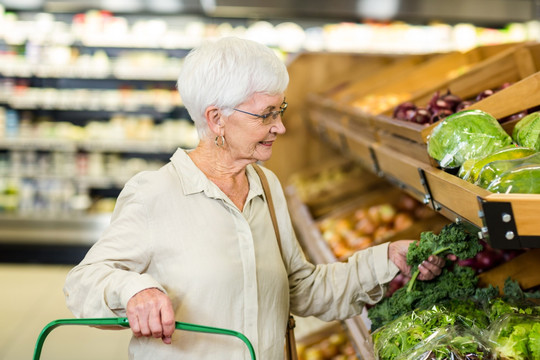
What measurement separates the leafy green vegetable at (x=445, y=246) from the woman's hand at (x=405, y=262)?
0.02 m

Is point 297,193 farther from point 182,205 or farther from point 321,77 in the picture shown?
point 182,205

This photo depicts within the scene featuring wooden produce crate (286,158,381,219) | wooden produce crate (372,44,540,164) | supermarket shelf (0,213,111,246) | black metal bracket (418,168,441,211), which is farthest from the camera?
supermarket shelf (0,213,111,246)

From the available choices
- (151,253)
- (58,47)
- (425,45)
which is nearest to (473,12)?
(425,45)

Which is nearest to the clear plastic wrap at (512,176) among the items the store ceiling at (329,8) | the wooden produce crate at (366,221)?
the wooden produce crate at (366,221)

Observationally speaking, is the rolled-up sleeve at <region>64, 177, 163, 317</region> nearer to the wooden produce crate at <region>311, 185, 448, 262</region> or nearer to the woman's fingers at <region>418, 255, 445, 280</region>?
the woman's fingers at <region>418, 255, 445, 280</region>

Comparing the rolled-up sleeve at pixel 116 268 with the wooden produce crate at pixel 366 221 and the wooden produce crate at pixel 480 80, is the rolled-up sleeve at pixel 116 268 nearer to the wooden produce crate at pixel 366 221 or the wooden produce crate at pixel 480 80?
the wooden produce crate at pixel 480 80

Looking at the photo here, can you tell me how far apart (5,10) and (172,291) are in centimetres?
586

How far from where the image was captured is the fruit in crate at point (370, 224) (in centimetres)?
359

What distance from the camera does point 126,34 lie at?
6.63m

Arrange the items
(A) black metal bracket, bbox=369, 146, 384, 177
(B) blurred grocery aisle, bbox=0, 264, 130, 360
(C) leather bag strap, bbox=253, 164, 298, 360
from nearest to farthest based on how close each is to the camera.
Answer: (C) leather bag strap, bbox=253, 164, 298, 360 < (A) black metal bracket, bbox=369, 146, 384, 177 < (B) blurred grocery aisle, bbox=0, 264, 130, 360

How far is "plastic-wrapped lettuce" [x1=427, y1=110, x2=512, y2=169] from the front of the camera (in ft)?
5.40

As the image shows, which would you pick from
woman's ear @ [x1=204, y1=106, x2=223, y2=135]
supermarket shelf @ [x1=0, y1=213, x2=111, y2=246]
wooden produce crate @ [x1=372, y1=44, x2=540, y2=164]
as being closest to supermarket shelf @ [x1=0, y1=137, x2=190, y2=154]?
supermarket shelf @ [x1=0, y1=213, x2=111, y2=246]

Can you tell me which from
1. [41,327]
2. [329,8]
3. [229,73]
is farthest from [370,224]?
[329,8]

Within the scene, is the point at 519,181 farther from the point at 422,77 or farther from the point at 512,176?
the point at 422,77
